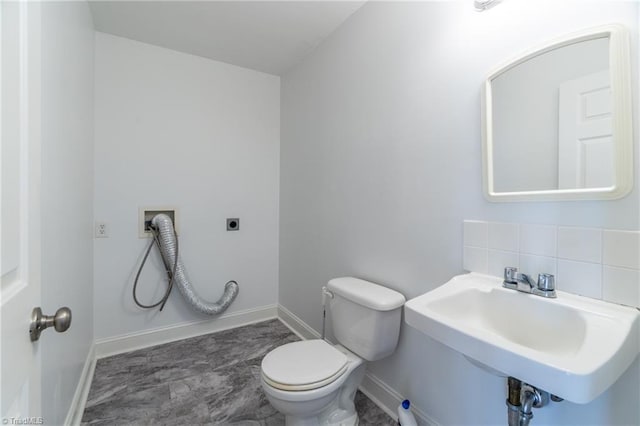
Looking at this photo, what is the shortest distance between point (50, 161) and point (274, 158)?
181 cm

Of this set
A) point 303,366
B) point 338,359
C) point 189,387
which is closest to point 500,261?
point 338,359

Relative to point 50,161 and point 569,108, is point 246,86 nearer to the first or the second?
point 50,161

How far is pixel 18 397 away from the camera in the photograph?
0.51 m

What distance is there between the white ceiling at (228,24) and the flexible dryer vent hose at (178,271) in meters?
1.37

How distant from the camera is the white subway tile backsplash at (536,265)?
99 centimetres

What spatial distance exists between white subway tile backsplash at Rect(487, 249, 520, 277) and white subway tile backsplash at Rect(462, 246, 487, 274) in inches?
0.9

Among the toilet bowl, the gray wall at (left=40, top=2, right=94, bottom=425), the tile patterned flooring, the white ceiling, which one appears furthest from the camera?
the white ceiling

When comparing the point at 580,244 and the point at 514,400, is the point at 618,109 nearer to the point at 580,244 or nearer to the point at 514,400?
the point at 580,244

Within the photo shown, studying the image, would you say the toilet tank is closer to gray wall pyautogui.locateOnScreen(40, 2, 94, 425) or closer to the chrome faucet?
the chrome faucet

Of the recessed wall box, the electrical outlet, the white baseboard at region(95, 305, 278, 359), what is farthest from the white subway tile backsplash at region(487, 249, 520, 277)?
the electrical outlet

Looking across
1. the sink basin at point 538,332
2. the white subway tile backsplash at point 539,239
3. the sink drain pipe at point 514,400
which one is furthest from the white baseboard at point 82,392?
the white subway tile backsplash at point 539,239

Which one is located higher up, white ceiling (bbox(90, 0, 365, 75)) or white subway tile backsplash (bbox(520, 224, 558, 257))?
white ceiling (bbox(90, 0, 365, 75))

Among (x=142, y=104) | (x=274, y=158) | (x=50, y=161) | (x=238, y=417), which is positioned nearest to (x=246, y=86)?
(x=274, y=158)

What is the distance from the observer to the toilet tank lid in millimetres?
1413
